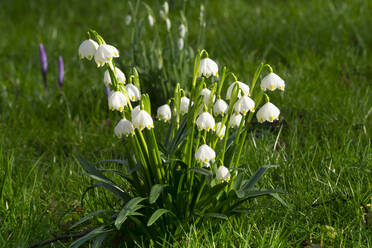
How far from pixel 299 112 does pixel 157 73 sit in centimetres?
96

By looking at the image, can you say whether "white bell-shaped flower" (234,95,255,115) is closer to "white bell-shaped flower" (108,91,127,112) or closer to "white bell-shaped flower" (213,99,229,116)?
"white bell-shaped flower" (213,99,229,116)

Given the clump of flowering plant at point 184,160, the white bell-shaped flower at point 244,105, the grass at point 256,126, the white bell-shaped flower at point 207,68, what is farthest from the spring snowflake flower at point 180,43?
the white bell-shaped flower at point 244,105

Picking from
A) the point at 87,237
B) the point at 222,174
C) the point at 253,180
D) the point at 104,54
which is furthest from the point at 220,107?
the point at 87,237

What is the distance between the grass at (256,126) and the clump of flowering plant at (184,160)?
0.34 feet

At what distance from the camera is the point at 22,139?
2.96 m

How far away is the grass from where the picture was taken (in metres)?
1.98

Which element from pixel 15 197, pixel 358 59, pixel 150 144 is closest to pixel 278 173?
pixel 150 144

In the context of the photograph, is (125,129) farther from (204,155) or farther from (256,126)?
(256,126)

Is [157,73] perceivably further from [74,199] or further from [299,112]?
[74,199]

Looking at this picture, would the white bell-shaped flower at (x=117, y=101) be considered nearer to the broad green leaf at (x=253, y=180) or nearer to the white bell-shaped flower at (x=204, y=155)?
the white bell-shaped flower at (x=204, y=155)

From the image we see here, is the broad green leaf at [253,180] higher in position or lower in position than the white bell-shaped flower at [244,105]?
lower

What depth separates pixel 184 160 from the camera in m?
1.84

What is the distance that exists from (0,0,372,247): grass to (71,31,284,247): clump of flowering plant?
10 cm

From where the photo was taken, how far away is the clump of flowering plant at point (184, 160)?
5.50 ft
